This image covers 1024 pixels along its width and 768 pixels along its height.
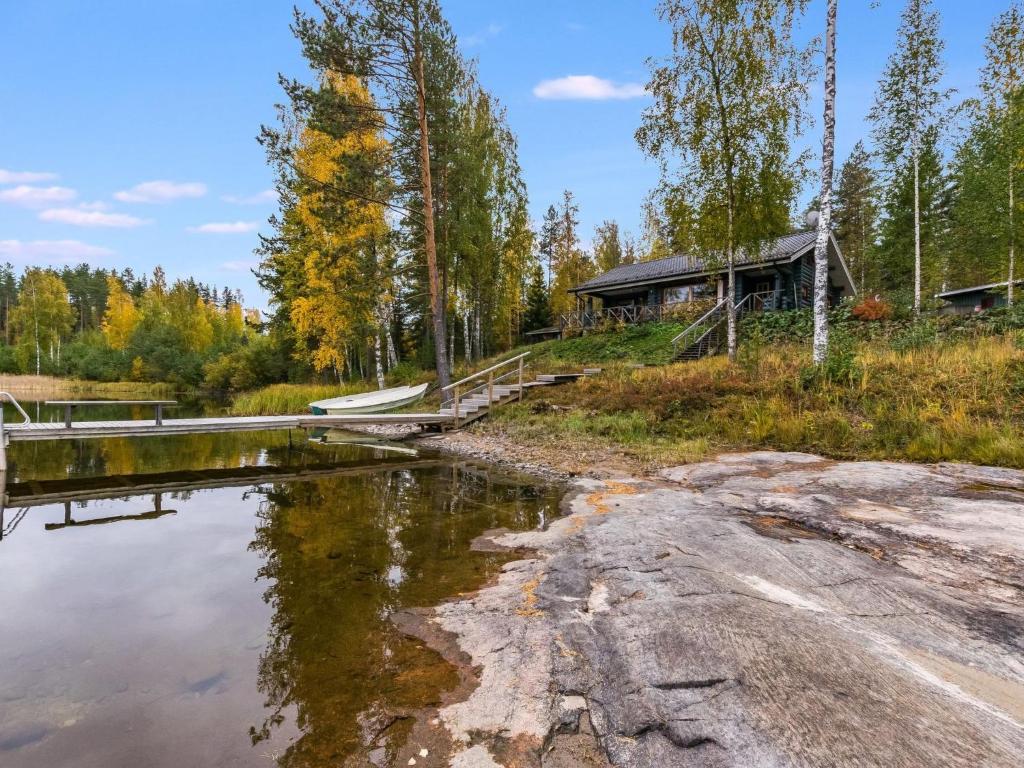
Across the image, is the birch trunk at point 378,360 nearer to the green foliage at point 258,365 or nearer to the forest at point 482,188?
the forest at point 482,188

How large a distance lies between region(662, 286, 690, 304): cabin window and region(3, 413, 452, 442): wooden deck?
54.6 feet

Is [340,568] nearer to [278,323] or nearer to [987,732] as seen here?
[987,732]

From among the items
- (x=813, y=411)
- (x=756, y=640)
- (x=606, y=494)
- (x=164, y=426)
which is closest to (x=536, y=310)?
(x=813, y=411)

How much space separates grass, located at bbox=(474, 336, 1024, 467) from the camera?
7664 millimetres

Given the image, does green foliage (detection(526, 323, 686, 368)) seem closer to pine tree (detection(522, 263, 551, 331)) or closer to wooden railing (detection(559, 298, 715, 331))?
wooden railing (detection(559, 298, 715, 331))

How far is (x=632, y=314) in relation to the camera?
86.2ft

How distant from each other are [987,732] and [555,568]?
2802 mm

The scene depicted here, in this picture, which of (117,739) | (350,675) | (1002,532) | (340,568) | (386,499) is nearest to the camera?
(117,739)

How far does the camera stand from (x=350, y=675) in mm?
2934

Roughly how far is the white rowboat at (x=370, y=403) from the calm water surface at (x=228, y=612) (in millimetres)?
6972

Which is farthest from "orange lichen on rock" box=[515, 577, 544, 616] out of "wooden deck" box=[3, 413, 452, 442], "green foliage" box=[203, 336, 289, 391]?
"green foliage" box=[203, 336, 289, 391]

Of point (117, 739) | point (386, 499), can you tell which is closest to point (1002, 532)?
point (117, 739)

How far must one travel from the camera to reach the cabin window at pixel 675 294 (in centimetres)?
2517

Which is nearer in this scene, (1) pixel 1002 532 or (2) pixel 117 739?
(2) pixel 117 739
